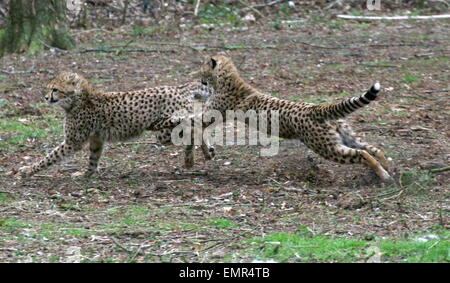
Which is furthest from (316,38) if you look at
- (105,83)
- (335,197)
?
(335,197)

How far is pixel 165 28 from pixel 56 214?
9.47 m

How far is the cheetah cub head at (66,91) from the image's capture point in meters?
8.24

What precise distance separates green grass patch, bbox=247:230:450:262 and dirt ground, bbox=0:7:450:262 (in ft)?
0.59

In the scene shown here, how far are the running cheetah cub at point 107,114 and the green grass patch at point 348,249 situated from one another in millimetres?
2628

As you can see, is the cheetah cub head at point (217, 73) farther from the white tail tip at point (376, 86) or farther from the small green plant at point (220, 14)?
the small green plant at point (220, 14)

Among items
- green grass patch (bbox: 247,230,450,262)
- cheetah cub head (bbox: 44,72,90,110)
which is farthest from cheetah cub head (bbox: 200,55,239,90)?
green grass patch (bbox: 247,230,450,262)

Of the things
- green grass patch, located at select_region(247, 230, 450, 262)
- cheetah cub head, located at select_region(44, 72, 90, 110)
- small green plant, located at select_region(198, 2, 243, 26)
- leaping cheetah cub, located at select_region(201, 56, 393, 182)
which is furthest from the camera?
small green plant, located at select_region(198, 2, 243, 26)

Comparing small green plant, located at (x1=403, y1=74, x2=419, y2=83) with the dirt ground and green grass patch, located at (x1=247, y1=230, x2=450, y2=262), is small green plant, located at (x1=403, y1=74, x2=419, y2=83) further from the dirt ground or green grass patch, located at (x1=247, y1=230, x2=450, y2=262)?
green grass patch, located at (x1=247, y1=230, x2=450, y2=262)

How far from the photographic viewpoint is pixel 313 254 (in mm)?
5438

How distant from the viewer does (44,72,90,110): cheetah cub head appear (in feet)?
27.0

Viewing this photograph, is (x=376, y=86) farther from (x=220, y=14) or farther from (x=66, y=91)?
(x=220, y=14)

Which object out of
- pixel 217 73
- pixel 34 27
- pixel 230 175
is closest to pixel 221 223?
pixel 230 175

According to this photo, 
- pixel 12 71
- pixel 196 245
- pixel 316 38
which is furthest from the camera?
pixel 316 38
